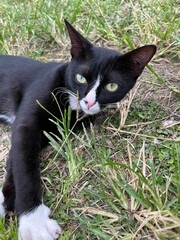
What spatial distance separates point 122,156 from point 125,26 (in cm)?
136

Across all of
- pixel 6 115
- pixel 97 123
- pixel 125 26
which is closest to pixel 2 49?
pixel 6 115

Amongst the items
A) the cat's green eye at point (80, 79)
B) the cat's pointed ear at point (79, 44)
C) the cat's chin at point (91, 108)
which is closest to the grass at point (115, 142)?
the cat's chin at point (91, 108)

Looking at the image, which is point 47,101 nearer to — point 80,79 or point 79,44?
point 80,79

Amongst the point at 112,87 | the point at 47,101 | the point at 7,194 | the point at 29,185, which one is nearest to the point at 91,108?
the point at 112,87

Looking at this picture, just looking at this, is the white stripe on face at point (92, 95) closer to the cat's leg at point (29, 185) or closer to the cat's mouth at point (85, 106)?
the cat's mouth at point (85, 106)

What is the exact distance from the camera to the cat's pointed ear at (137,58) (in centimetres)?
187

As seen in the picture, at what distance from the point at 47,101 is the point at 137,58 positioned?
558 millimetres

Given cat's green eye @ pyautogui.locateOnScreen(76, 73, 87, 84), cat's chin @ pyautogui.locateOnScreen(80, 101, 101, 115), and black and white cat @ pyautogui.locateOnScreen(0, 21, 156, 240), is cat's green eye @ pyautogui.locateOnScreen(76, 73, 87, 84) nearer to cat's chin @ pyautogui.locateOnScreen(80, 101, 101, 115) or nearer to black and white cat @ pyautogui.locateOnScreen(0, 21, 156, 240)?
black and white cat @ pyautogui.locateOnScreen(0, 21, 156, 240)

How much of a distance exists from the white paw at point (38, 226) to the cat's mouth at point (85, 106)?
0.56 metres

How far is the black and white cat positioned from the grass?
77mm

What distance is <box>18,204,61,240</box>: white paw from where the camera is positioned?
1571 millimetres

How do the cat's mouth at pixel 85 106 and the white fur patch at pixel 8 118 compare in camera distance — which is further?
the white fur patch at pixel 8 118

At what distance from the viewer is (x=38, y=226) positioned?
162 cm

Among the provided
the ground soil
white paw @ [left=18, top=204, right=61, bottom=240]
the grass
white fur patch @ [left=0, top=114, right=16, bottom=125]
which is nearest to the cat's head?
the grass
